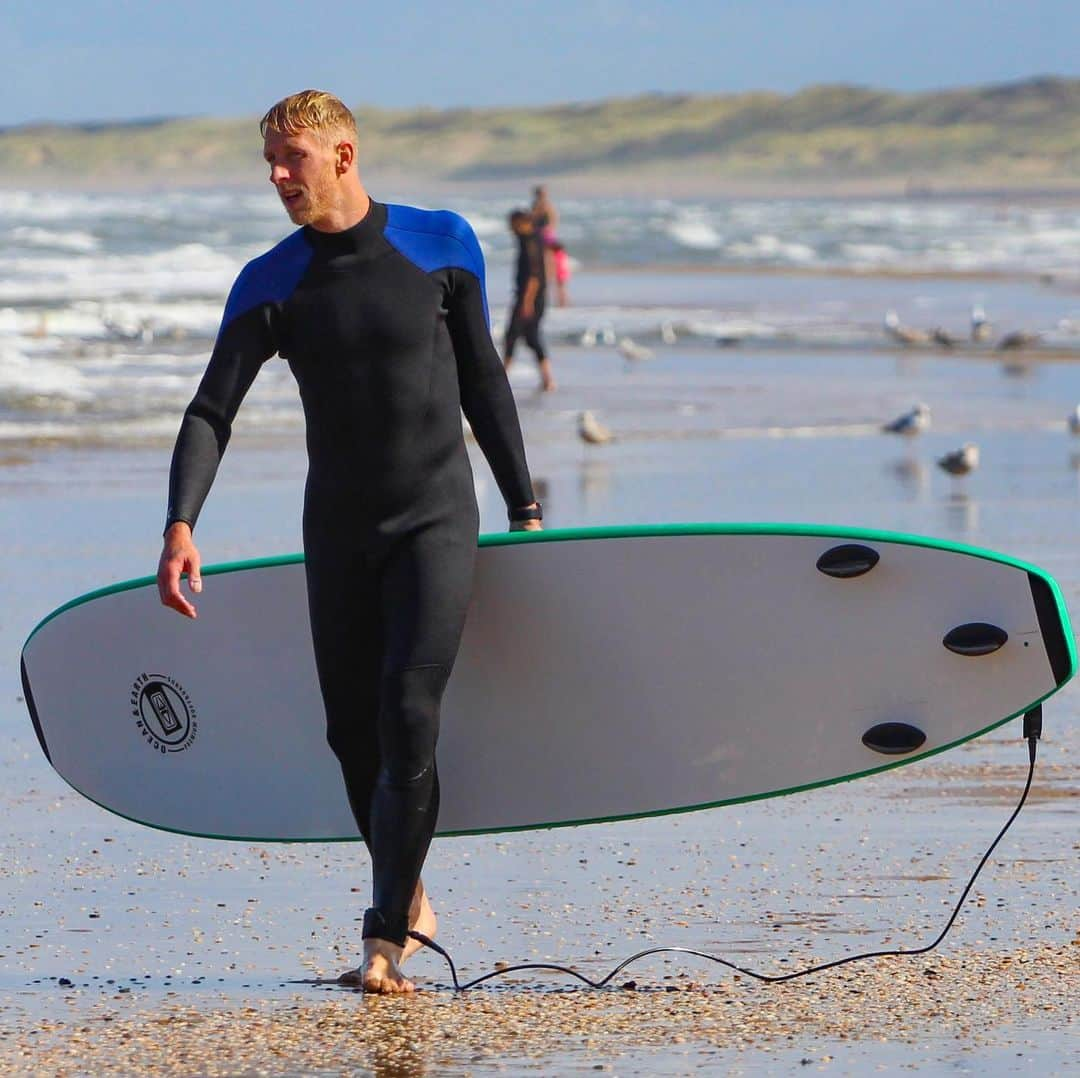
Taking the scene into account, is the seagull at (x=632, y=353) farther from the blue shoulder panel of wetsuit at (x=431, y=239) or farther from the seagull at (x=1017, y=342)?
the blue shoulder panel of wetsuit at (x=431, y=239)

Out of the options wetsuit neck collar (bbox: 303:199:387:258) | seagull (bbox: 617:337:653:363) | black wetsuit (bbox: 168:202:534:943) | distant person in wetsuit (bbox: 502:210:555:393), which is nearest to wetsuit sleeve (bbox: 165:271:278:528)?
black wetsuit (bbox: 168:202:534:943)

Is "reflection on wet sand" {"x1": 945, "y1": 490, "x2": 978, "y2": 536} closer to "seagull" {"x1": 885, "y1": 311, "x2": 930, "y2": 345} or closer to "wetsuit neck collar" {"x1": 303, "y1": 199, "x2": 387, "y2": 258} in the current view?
"wetsuit neck collar" {"x1": 303, "y1": 199, "x2": 387, "y2": 258}

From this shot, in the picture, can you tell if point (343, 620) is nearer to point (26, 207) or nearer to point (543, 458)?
point (543, 458)

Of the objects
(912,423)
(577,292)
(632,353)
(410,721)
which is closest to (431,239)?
(410,721)

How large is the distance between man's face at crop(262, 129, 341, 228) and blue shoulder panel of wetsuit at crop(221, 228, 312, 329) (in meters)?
0.06

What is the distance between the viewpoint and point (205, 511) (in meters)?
10.6

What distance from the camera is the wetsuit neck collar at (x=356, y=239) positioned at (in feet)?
12.9

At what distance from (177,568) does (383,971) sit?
2.54 feet

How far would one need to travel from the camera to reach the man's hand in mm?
3818

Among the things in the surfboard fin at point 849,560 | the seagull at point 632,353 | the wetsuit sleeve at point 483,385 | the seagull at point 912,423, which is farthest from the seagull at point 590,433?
the wetsuit sleeve at point 483,385

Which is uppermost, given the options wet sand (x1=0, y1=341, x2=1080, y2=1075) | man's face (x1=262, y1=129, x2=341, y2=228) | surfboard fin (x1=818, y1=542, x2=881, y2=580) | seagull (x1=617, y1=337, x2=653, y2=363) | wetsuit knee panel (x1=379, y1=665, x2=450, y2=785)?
man's face (x1=262, y1=129, x2=341, y2=228)

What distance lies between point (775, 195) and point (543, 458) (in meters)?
115

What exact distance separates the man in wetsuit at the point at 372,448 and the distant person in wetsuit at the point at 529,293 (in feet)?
44.3

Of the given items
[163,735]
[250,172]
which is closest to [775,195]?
[250,172]
